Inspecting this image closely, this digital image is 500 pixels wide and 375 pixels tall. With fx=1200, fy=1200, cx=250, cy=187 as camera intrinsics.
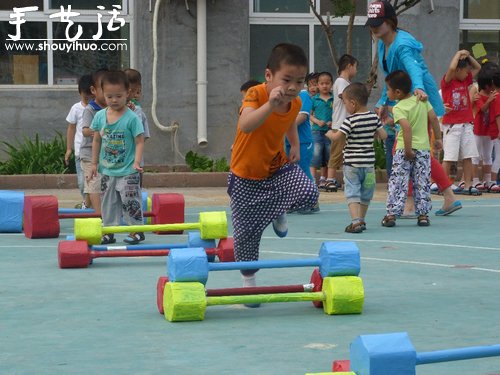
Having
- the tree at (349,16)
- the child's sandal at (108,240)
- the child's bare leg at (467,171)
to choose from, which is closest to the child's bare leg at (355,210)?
the child's sandal at (108,240)

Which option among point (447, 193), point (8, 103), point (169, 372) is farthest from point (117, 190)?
point (8, 103)

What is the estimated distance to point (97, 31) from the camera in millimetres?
18641

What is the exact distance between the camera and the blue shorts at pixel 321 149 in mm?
16438

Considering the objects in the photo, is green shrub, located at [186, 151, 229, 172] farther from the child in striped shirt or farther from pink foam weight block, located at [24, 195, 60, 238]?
pink foam weight block, located at [24, 195, 60, 238]

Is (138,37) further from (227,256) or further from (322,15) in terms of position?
(227,256)

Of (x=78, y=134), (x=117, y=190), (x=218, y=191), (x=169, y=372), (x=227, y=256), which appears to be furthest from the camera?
(x=218, y=191)

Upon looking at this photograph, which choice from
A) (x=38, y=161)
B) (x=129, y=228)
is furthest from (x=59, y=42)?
(x=129, y=228)

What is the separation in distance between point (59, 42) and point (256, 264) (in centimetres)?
1261

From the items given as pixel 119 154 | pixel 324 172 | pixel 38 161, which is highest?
pixel 119 154

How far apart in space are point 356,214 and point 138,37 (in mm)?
8335

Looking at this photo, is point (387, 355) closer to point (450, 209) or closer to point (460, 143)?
point (450, 209)

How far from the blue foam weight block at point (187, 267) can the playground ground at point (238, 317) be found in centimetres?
25

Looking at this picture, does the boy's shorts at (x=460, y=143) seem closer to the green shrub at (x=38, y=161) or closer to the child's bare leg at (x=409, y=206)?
the child's bare leg at (x=409, y=206)

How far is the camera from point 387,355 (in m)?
4.37
